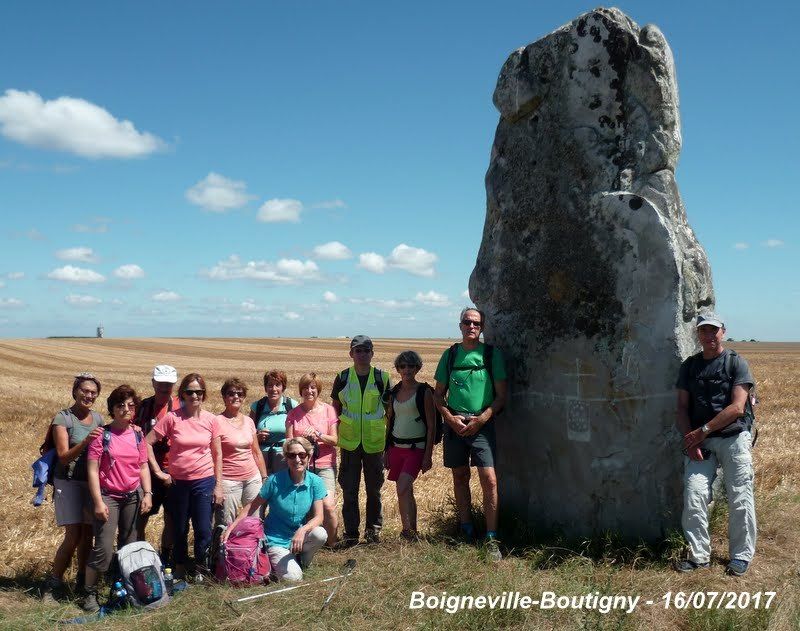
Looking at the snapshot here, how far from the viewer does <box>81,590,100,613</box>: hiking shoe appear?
5.51m

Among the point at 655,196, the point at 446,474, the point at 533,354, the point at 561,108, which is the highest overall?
the point at 561,108

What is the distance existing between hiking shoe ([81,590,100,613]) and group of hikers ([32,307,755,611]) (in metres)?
0.01

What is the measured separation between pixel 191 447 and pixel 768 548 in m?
5.08

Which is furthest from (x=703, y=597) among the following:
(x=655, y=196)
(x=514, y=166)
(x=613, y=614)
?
(x=514, y=166)

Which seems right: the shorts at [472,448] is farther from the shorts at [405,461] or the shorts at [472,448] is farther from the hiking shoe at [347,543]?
the hiking shoe at [347,543]

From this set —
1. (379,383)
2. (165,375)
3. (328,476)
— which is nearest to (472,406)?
(379,383)

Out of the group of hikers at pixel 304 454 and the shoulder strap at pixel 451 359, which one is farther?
the shoulder strap at pixel 451 359

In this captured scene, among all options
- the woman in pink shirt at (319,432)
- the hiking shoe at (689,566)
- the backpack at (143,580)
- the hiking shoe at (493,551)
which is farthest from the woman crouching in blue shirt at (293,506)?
the hiking shoe at (689,566)

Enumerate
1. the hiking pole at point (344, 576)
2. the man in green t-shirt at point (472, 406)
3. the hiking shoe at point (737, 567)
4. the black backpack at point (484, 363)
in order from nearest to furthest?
the hiking pole at point (344, 576) → the hiking shoe at point (737, 567) → the man in green t-shirt at point (472, 406) → the black backpack at point (484, 363)

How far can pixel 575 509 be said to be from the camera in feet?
20.7

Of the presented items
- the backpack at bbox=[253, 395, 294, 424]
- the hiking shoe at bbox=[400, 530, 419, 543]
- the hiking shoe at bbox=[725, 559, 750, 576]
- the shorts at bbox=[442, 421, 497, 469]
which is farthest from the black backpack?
the hiking shoe at bbox=[725, 559, 750, 576]

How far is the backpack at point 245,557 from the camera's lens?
222 inches

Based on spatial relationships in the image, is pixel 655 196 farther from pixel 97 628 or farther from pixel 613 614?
pixel 97 628

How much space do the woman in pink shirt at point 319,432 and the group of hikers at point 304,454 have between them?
0.01 m
